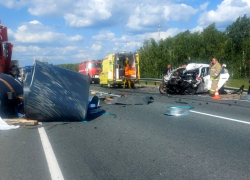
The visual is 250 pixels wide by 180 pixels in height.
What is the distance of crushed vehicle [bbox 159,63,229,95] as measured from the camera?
1830 cm

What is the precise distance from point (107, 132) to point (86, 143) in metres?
1.24

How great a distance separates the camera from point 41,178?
4977mm

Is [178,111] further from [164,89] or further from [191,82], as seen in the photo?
[164,89]

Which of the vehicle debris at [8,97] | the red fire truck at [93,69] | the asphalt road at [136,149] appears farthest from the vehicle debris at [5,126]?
the red fire truck at [93,69]

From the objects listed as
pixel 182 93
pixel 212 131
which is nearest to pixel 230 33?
pixel 182 93

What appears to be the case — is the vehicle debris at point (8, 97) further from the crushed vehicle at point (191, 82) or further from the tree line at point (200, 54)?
the tree line at point (200, 54)

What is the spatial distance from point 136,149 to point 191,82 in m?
12.2

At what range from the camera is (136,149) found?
21.6ft

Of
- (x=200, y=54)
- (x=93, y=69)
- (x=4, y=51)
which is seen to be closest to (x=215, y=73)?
(x=4, y=51)

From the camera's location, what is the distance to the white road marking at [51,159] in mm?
5094

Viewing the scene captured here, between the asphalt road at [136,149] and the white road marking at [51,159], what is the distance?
0.20ft

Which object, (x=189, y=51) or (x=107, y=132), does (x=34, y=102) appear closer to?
(x=107, y=132)

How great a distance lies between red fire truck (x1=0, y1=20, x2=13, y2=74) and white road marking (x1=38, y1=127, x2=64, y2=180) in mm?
8994

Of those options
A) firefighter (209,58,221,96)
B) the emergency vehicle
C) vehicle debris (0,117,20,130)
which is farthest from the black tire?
vehicle debris (0,117,20,130)
